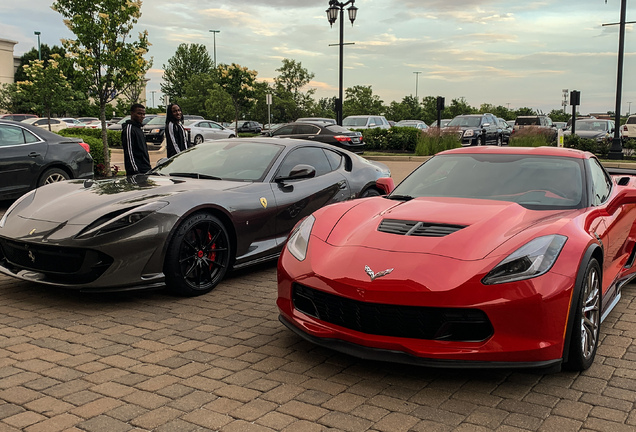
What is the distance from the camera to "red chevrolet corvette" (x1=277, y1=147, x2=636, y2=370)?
325 centimetres

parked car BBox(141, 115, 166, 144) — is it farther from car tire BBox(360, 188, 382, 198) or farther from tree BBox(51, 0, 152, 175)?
car tire BBox(360, 188, 382, 198)

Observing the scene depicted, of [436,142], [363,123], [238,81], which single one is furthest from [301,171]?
[238,81]

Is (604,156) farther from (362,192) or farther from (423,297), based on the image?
(423,297)

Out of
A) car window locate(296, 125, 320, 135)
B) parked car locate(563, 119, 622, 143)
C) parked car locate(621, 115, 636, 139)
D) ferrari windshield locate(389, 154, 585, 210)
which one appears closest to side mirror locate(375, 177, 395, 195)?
ferrari windshield locate(389, 154, 585, 210)

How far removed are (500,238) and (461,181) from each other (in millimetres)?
1213

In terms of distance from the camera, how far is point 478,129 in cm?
2692

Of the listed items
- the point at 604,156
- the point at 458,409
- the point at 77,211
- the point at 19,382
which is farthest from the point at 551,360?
the point at 604,156

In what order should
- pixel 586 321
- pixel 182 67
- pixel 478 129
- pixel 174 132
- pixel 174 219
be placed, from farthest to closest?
1. pixel 182 67
2. pixel 478 129
3. pixel 174 132
4. pixel 174 219
5. pixel 586 321

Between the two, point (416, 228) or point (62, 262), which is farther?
point (62, 262)

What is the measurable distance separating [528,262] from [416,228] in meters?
0.74

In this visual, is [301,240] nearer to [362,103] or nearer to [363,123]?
[363,123]

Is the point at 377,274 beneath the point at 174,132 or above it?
beneath

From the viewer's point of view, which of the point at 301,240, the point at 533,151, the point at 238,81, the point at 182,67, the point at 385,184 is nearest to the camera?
the point at 301,240

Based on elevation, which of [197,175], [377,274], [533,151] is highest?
[533,151]
